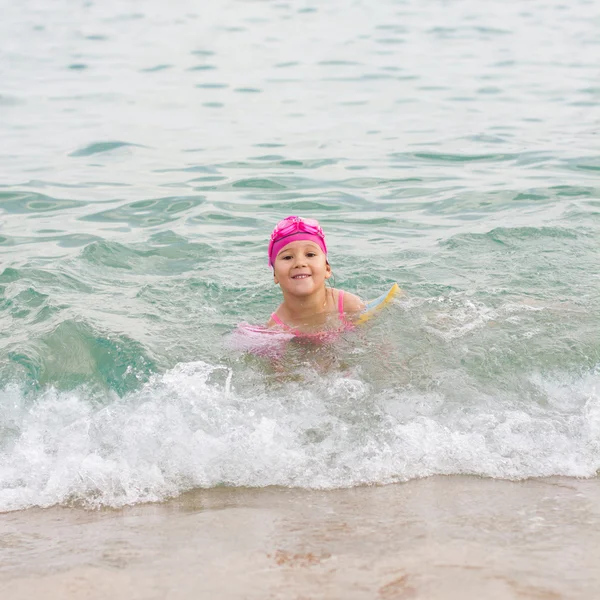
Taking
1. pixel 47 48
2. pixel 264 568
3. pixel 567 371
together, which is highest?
pixel 47 48

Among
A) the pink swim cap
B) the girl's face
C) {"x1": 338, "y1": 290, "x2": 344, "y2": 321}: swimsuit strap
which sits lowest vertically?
{"x1": 338, "y1": 290, "x2": 344, "y2": 321}: swimsuit strap

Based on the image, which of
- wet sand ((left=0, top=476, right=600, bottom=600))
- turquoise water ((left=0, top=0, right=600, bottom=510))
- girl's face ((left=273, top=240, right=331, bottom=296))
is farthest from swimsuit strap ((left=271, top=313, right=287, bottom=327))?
wet sand ((left=0, top=476, right=600, bottom=600))

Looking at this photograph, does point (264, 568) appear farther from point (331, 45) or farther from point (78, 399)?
point (331, 45)

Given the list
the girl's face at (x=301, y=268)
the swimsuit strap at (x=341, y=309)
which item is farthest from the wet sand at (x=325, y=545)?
the swimsuit strap at (x=341, y=309)

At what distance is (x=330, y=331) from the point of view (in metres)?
6.60

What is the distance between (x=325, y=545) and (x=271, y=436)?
4.33 ft

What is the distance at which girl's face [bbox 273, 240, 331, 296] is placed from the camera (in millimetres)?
6508

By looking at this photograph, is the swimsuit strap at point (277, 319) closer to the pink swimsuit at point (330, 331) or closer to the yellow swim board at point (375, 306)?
the pink swimsuit at point (330, 331)

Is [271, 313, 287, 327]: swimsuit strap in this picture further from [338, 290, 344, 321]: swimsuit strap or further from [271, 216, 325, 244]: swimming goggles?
[271, 216, 325, 244]: swimming goggles

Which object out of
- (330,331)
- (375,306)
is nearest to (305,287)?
(330,331)

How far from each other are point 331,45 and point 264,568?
17384mm

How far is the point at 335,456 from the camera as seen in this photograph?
461 centimetres

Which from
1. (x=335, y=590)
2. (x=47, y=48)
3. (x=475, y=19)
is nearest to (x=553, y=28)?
(x=475, y=19)

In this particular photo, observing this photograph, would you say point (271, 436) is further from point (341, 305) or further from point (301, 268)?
point (341, 305)
